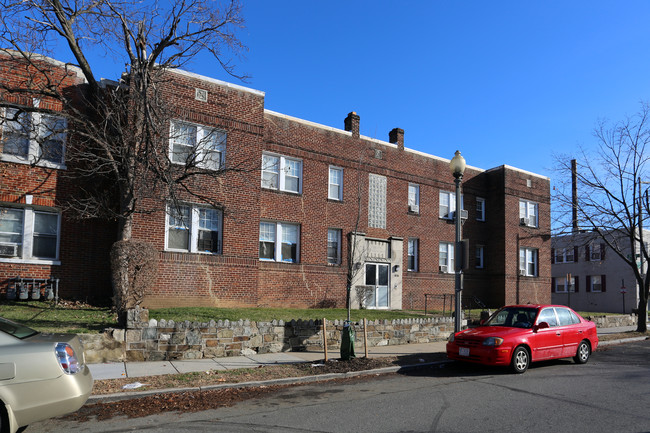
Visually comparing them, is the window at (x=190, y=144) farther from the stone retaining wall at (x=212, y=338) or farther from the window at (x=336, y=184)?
the stone retaining wall at (x=212, y=338)

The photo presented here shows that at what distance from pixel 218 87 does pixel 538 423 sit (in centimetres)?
1433

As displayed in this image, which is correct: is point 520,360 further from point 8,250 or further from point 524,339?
point 8,250

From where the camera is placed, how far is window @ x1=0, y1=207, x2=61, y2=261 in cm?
1461

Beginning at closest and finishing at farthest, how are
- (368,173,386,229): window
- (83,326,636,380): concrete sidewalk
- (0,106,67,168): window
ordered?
(83,326,636,380): concrete sidewalk
(0,106,67,168): window
(368,173,386,229): window

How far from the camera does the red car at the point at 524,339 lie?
9953 millimetres

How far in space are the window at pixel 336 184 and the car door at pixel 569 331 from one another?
11.0m

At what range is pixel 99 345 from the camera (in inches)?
394

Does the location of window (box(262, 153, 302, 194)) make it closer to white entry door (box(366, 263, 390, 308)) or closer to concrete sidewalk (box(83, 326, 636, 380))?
white entry door (box(366, 263, 390, 308))

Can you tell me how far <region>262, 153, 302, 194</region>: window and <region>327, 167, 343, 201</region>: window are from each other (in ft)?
5.19

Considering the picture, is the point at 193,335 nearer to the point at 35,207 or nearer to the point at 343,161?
the point at 35,207

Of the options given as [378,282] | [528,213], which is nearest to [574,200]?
[528,213]

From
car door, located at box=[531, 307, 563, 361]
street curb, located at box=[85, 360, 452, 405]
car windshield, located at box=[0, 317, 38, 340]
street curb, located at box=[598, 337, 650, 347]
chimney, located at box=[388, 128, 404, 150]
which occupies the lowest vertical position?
street curb, located at box=[598, 337, 650, 347]

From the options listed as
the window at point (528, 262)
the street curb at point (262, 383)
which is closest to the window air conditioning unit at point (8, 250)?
the street curb at point (262, 383)

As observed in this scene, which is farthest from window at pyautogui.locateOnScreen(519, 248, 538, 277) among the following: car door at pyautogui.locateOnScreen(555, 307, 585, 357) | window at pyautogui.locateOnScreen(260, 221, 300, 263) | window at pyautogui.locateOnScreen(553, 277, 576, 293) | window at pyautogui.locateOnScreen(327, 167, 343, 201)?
window at pyautogui.locateOnScreen(553, 277, 576, 293)
